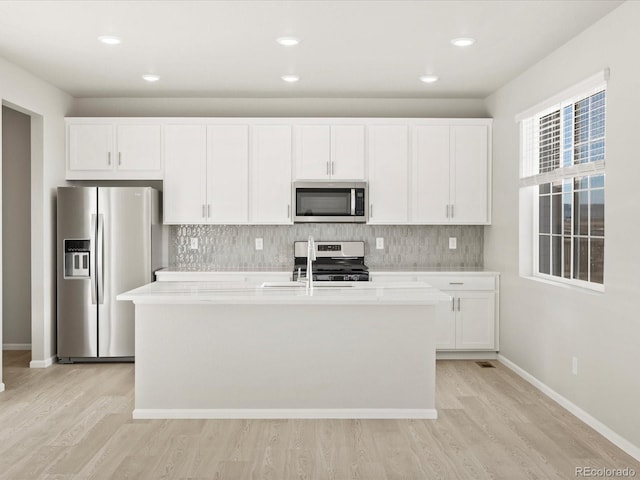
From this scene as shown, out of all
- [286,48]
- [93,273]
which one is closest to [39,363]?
[93,273]

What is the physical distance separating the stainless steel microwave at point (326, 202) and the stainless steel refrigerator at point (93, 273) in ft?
5.11

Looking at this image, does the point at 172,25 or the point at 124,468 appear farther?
the point at 172,25

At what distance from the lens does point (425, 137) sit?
611 centimetres

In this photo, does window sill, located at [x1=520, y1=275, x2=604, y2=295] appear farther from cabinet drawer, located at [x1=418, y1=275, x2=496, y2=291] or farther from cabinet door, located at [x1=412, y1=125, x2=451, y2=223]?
cabinet door, located at [x1=412, y1=125, x2=451, y2=223]

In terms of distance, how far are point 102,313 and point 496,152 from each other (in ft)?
13.2

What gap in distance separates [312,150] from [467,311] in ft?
7.09

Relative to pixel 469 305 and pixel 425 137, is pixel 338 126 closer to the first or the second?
pixel 425 137

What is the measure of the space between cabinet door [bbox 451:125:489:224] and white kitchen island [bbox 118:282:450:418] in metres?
2.21

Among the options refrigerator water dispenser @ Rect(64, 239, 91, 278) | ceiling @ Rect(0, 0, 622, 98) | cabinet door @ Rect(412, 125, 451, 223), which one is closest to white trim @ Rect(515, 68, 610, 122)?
ceiling @ Rect(0, 0, 622, 98)

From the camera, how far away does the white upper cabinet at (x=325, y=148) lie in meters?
6.09

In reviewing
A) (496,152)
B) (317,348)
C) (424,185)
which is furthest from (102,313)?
(496,152)

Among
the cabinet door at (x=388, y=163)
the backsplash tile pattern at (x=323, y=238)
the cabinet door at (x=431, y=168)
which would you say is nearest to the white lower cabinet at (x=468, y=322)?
the backsplash tile pattern at (x=323, y=238)

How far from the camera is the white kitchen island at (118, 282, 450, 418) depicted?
4.13m

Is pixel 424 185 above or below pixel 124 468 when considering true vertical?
above
